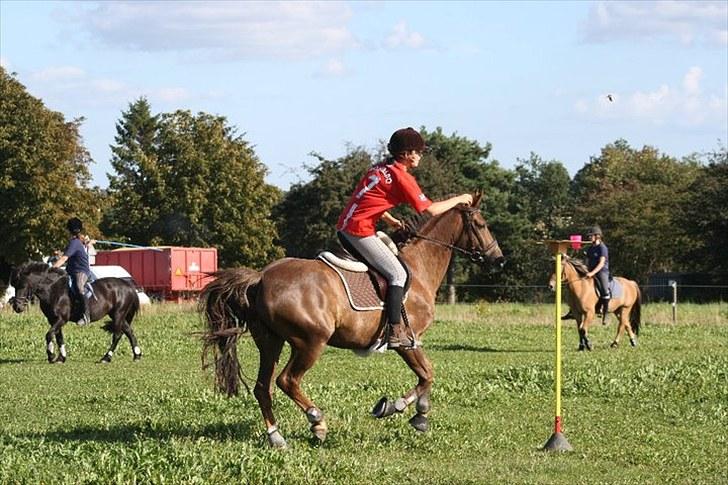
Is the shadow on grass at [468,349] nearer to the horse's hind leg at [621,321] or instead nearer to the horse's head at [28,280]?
the horse's hind leg at [621,321]

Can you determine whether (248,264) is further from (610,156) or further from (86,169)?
(610,156)

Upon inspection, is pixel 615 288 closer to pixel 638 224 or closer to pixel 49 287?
pixel 49 287

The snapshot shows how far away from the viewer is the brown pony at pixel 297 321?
37.5ft

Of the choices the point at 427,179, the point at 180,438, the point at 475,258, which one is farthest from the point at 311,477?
the point at 427,179

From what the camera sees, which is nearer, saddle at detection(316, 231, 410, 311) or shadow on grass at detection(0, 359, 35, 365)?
saddle at detection(316, 231, 410, 311)

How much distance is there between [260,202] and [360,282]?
6916 centimetres

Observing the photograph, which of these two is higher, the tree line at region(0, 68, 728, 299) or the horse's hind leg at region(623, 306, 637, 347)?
the tree line at region(0, 68, 728, 299)

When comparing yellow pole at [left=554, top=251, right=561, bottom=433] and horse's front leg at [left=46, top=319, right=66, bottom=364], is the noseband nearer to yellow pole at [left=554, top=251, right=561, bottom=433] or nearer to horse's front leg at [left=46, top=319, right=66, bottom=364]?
yellow pole at [left=554, top=251, right=561, bottom=433]

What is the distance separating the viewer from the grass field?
970cm

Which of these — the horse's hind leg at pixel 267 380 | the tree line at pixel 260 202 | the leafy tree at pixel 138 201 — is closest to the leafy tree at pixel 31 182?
the tree line at pixel 260 202

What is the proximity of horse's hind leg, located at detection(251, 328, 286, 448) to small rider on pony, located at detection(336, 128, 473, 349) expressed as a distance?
3.68 ft

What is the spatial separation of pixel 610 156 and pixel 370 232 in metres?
101

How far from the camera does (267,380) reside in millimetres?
11641

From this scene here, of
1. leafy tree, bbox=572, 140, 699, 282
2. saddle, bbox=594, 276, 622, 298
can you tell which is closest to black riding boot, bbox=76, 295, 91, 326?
saddle, bbox=594, 276, 622, 298
